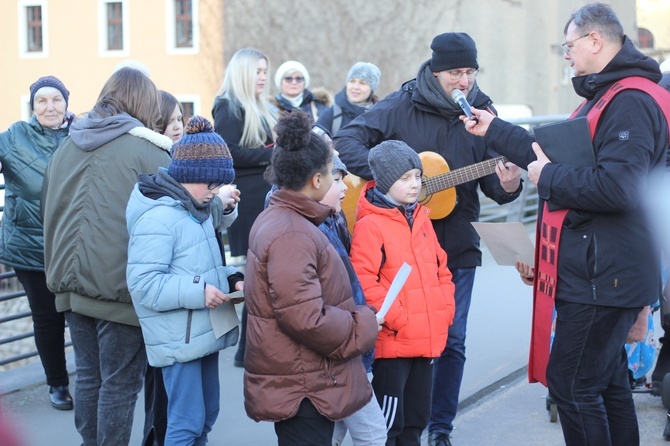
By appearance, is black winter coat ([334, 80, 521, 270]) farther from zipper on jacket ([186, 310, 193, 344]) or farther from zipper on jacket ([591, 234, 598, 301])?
zipper on jacket ([186, 310, 193, 344])

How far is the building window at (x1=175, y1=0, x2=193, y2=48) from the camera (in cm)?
3048

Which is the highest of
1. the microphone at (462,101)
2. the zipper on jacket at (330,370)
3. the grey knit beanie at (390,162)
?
the microphone at (462,101)

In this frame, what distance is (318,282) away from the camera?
11.2 feet

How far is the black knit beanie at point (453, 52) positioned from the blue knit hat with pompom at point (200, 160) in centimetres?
126

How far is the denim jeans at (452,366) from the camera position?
480cm

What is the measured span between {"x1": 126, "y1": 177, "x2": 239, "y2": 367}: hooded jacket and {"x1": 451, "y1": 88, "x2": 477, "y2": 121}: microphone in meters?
1.27

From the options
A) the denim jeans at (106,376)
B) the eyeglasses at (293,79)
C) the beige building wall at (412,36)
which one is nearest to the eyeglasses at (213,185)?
the denim jeans at (106,376)

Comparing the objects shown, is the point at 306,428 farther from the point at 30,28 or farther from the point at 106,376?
Result: the point at 30,28

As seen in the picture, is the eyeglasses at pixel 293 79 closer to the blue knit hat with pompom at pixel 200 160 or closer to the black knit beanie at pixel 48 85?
the black knit beanie at pixel 48 85

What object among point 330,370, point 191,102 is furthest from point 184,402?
point 191,102

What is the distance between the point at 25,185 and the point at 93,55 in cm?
2860

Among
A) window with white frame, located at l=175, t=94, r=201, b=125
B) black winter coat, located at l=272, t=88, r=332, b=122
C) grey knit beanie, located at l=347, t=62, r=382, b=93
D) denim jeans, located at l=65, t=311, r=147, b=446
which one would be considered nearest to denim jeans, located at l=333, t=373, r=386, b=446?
denim jeans, located at l=65, t=311, r=147, b=446

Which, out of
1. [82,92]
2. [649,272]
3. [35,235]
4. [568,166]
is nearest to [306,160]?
[568,166]

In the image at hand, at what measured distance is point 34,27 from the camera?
3447 centimetres
